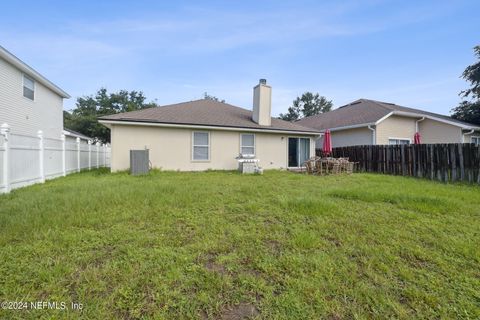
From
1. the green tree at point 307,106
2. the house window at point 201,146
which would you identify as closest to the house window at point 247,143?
the house window at point 201,146

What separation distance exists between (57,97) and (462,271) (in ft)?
65.9

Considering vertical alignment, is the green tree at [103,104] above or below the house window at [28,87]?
above

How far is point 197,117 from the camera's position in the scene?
12.0 m

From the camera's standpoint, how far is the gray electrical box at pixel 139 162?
945 centimetres

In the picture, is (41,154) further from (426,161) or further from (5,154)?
(426,161)

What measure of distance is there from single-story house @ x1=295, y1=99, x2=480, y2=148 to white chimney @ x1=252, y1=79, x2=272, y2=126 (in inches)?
234

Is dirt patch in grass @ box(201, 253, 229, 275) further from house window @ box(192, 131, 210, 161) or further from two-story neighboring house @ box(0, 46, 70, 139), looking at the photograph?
two-story neighboring house @ box(0, 46, 70, 139)

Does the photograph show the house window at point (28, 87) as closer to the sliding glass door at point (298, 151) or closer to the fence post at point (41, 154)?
the fence post at point (41, 154)

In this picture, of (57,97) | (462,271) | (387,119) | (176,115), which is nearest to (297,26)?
(176,115)

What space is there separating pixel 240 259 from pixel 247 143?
986cm

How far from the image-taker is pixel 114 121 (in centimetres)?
980

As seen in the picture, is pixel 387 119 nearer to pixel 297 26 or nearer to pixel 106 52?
pixel 297 26

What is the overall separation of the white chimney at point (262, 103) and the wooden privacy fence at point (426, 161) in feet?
17.4

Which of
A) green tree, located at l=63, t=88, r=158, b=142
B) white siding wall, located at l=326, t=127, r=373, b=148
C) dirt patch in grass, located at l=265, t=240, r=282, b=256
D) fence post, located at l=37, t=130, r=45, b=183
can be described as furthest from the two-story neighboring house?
white siding wall, located at l=326, t=127, r=373, b=148
